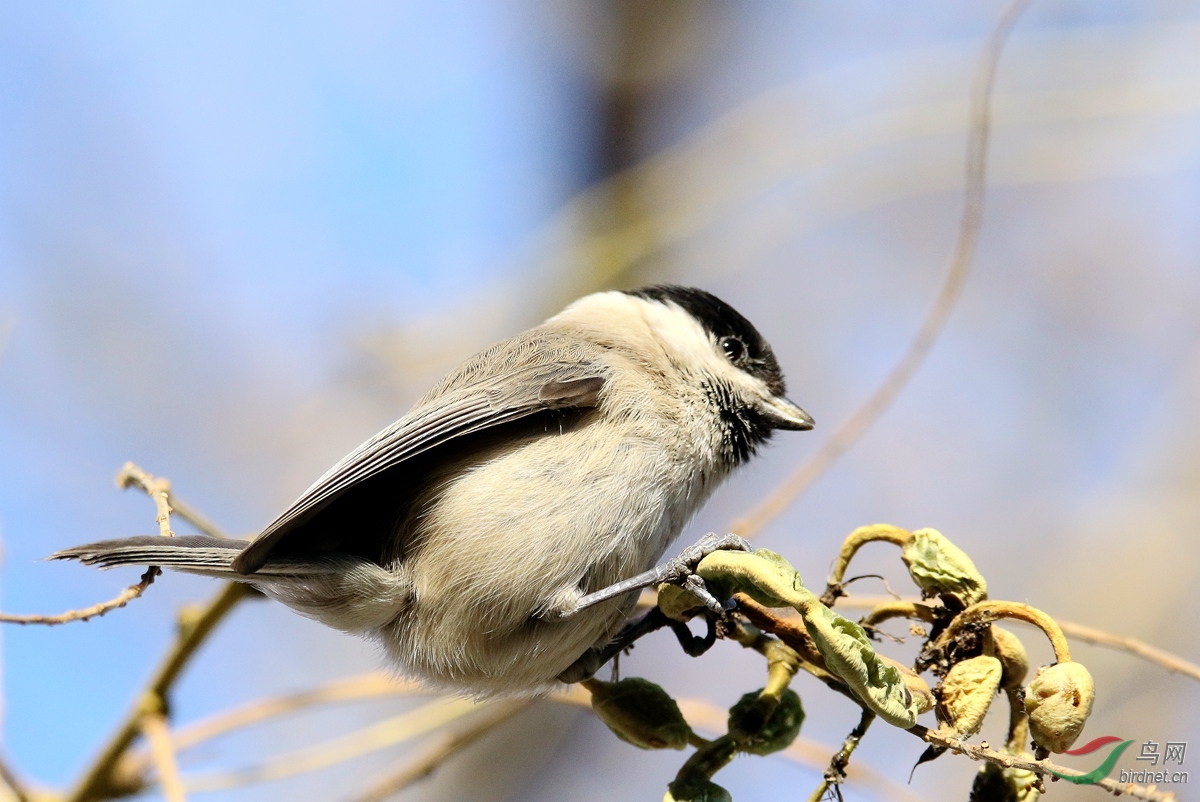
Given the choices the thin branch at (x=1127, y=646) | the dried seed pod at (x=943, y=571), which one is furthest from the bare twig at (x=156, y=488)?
the thin branch at (x=1127, y=646)

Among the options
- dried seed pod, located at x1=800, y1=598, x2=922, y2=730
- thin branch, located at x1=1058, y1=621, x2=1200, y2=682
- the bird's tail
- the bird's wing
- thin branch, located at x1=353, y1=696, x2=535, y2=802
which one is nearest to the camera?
dried seed pod, located at x1=800, y1=598, x2=922, y2=730

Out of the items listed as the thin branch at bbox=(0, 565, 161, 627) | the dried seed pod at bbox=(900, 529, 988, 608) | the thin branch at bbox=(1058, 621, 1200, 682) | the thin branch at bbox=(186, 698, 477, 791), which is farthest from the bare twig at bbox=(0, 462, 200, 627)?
the thin branch at bbox=(1058, 621, 1200, 682)

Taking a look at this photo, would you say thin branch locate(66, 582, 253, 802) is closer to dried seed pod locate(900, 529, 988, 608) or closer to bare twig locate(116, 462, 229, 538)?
bare twig locate(116, 462, 229, 538)

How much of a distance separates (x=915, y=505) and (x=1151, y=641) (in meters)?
1.18

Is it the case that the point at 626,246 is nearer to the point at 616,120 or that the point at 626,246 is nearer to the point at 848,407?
the point at 616,120

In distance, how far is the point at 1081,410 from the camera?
162 inches

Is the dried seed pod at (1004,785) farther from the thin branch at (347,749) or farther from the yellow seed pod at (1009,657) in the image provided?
the thin branch at (347,749)

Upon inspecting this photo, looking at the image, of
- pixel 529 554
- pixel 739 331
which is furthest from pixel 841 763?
pixel 739 331

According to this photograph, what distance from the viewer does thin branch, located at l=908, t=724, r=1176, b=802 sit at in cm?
106

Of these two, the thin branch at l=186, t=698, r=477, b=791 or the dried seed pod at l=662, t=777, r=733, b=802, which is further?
the thin branch at l=186, t=698, r=477, b=791

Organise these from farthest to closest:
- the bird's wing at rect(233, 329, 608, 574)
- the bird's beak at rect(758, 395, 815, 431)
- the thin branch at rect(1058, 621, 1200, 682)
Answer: the bird's beak at rect(758, 395, 815, 431) → the bird's wing at rect(233, 329, 608, 574) → the thin branch at rect(1058, 621, 1200, 682)

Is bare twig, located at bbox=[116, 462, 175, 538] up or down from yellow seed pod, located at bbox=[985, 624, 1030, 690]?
up

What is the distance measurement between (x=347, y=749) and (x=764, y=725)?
126 centimetres

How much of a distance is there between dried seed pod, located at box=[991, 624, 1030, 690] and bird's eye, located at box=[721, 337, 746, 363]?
4.02ft
